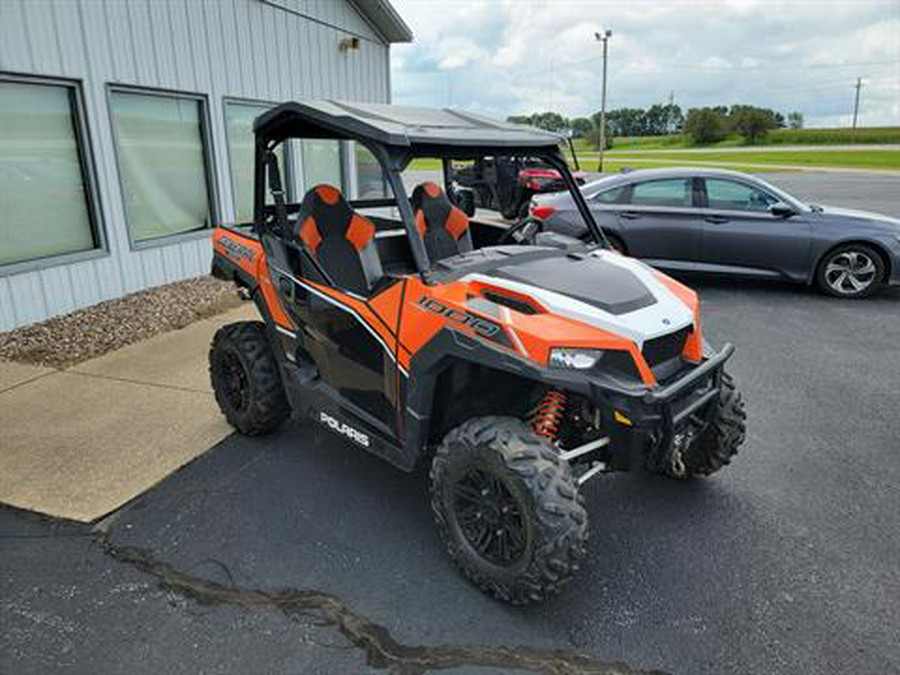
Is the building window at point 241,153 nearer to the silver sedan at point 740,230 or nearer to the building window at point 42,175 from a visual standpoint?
the building window at point 42,175

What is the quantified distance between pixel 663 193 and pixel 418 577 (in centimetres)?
652

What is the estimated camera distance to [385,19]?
11539mm

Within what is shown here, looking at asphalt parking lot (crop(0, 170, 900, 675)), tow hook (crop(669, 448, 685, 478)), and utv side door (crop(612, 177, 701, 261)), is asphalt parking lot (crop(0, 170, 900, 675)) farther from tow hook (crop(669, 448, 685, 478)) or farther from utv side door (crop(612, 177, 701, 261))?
utv side door (crop(612, 177, 701, 261))

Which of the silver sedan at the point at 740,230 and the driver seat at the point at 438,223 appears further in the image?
the silver sedan at the point at 740,230

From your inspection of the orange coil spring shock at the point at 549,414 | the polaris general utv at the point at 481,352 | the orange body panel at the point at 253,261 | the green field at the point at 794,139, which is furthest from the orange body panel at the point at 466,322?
the green field at the point at 794,139

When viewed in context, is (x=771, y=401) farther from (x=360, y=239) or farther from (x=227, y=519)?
(x=227, y=519)

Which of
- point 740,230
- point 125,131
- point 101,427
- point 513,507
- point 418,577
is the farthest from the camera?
point 740,230

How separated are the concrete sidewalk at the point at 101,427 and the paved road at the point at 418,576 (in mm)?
183

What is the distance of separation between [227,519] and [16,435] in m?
1.81

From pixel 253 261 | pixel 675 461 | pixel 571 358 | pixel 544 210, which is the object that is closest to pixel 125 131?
pixel 253 261

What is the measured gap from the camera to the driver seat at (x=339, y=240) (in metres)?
3.05

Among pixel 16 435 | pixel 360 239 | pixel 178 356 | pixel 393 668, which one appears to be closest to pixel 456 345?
pixel 360 239

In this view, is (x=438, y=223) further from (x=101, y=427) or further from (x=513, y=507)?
(x=101, y=427)

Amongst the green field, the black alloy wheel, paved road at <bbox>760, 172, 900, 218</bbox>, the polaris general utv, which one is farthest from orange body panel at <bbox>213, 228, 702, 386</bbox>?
the green field
